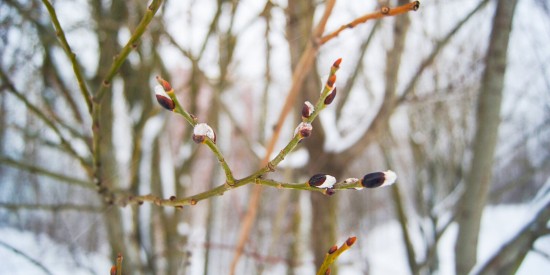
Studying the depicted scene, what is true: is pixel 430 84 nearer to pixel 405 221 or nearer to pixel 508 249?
pixel 405 221

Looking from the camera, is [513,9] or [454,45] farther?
[454,45]

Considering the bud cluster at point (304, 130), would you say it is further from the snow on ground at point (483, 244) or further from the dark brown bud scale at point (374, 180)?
the snow on ground at point (483, 244)

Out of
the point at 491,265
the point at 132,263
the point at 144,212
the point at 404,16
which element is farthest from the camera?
the point at 144,212

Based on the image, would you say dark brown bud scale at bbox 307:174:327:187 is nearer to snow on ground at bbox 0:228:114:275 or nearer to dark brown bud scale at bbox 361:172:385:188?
dark brown bud scale at bbox 361:172:385:188

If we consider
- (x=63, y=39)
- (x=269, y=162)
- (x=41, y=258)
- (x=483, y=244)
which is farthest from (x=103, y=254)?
(x=483, y=244)

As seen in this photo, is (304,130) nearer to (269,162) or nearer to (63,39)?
(269,162)

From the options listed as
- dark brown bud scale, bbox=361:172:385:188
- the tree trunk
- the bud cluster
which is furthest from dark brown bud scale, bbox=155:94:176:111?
the tree trunk

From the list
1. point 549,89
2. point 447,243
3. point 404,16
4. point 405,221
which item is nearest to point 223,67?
point 404,16

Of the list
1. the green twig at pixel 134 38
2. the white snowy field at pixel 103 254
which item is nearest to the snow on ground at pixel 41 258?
the white snowy field at pixel 103 254

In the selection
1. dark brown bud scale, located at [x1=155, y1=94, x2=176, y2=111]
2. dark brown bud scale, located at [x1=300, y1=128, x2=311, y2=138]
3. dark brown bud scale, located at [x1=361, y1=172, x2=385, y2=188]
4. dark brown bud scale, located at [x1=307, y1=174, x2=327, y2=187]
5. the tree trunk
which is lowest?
dark brown bud scale, located at [x1=361, y1=172, x2=385, y2=188]
